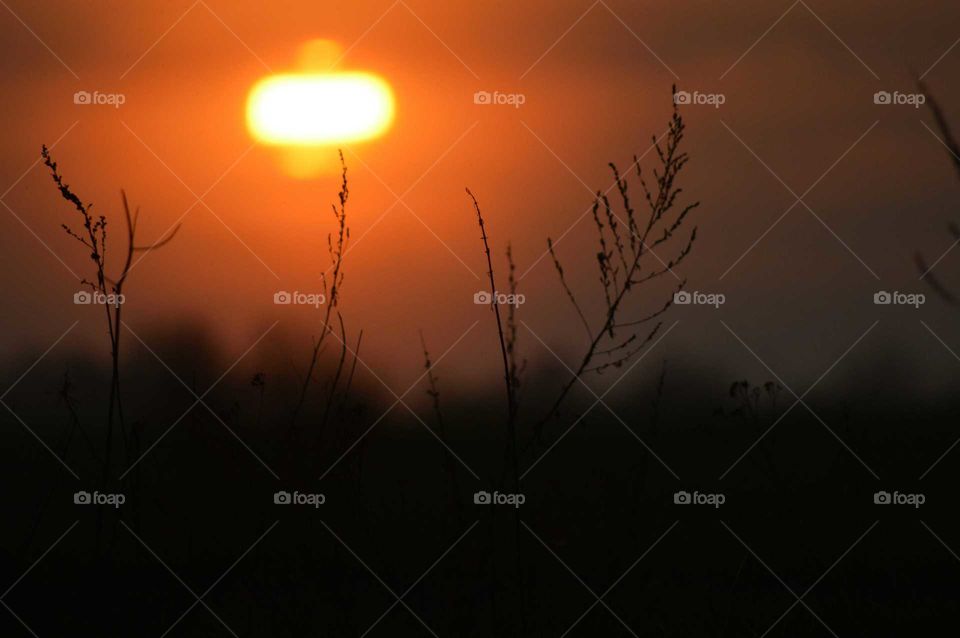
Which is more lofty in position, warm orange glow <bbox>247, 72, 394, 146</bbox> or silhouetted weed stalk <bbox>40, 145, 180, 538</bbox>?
warm orange glow <bbox>247, 72, 394, 146</bbox>

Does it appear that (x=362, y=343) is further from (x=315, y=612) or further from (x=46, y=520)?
(x=46, y=520)

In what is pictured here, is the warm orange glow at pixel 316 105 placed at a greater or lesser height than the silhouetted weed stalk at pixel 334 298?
greater

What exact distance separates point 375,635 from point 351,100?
1599mm

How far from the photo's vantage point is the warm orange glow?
9.18ft

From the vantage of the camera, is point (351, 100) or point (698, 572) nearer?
point (698, 572)

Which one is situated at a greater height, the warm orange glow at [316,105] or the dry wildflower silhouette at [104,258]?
the warm orange glow at [316,105]

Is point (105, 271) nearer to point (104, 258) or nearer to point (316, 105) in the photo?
point (104, 258)

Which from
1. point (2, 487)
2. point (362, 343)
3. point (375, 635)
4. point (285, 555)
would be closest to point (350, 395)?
point (362, 343)

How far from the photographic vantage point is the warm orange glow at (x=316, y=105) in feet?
9.18

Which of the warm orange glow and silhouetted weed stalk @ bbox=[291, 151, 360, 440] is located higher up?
the warm orange glow

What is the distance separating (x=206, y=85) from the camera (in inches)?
110

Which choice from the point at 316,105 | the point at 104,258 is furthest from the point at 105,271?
the point at 316,105

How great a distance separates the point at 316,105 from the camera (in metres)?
2.81

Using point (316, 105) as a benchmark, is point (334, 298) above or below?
below
